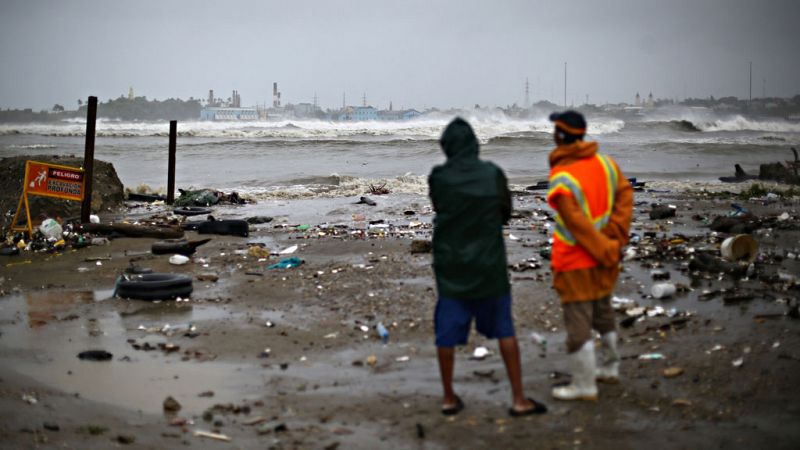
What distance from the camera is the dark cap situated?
4.85 m

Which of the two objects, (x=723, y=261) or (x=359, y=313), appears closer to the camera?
(x=359, y=313)

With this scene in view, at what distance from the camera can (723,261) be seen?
8.36 meters

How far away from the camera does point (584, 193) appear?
479 centimetres

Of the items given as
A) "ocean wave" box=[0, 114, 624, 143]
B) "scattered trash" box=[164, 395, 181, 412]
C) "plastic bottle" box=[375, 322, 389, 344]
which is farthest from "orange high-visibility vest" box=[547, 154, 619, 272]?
"ocean wave" box=[0, 114, 624, 143]

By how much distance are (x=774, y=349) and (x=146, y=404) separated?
14.4 feet

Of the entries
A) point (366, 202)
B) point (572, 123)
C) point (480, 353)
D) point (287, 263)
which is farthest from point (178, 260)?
point (366, 202)

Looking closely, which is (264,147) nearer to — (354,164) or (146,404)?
(354,164)

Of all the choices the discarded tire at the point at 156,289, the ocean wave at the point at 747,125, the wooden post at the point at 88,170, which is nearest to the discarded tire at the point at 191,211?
the wooden post at the point at 88,170

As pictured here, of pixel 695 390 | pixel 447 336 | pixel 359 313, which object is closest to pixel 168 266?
pixel 359 313

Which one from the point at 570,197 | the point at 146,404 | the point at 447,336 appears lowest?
the point at 146,404

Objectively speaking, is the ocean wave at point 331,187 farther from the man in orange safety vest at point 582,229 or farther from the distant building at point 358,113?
the distant building at point 358,113

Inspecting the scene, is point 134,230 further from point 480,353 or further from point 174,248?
point 480,353

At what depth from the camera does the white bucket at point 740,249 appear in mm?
8742

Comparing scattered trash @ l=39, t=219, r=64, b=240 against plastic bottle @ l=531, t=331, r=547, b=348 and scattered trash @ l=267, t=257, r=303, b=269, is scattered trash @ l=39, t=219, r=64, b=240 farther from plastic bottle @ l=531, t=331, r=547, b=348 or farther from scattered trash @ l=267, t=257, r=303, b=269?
plastic bottle @ l=531, t=331, r=547, b=348
